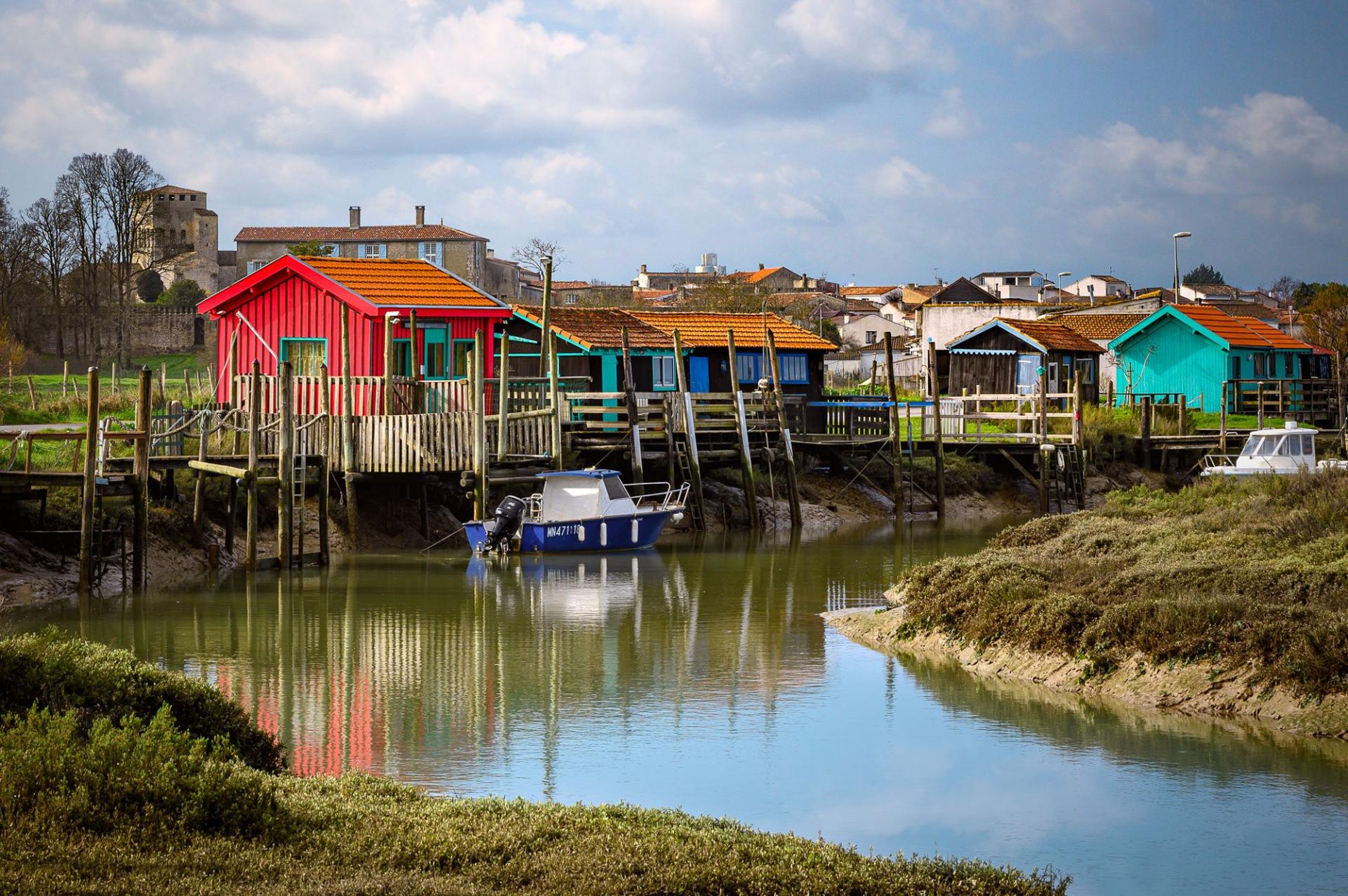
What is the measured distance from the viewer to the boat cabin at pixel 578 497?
31188 millimetres

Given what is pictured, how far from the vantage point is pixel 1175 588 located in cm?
1711

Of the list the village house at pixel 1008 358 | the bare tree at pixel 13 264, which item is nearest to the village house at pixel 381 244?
the bare tree at pixel 13 264

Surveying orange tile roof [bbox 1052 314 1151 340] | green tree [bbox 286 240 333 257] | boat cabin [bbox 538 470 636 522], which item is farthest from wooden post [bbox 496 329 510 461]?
green tree [bbox 286 240 333 257]

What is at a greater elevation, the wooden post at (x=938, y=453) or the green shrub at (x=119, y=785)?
the wooden post at (x=938, y=453)

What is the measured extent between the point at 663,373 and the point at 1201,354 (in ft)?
86.0

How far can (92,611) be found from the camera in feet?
72.4

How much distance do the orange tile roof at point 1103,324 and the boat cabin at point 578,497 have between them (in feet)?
121

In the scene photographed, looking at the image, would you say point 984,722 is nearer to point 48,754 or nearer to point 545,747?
point 545,747

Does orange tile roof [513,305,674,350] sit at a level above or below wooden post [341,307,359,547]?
above

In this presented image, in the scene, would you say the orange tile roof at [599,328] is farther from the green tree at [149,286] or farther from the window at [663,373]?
the green tree at [149,286]

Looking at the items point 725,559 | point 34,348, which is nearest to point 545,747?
point 725,559

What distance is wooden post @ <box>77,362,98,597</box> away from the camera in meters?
21.9

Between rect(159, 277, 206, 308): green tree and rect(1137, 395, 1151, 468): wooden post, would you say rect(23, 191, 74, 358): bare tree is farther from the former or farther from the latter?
rect(1137, 395, 1151, 468): wooden post

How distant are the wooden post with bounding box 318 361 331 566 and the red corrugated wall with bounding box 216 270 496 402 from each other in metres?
2.97
